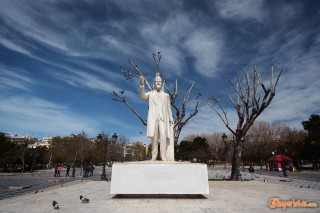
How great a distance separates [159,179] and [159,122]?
219cm

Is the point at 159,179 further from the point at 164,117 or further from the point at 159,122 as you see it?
the point at 164,117

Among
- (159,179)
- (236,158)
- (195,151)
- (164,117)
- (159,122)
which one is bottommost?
(159,179)

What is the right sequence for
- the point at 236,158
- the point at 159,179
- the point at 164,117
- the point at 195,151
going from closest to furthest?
the point at 159,179
the point at 164,117
the point at 236,158
the point at 195,151

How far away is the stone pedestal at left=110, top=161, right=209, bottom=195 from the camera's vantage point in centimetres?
841

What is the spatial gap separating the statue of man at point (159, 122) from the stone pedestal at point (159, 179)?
39.5 inches

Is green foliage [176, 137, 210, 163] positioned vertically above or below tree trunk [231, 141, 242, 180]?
above

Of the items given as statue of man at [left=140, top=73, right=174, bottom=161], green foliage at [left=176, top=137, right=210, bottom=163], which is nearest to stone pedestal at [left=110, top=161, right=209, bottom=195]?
statue of man at [left=140, top=73, right=174, bottom=161]

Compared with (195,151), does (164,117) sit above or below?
below

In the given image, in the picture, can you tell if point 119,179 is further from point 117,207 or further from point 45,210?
point 45,210

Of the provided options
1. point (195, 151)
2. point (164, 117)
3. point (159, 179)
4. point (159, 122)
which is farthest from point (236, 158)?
point (195, 151)

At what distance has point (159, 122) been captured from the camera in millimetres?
9523

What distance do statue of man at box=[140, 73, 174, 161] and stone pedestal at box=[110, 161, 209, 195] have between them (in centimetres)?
100

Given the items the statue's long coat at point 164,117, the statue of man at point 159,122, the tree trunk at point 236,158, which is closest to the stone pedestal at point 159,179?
the statue of man at point 159,122

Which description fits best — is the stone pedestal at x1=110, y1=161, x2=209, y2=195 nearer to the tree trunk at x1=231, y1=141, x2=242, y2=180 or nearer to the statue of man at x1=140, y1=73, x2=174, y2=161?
the statue of man at x1=140, y1=73, x2=174, y2=161
